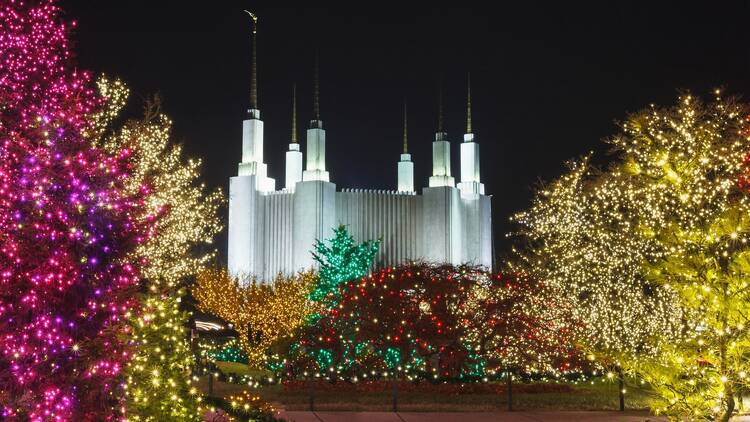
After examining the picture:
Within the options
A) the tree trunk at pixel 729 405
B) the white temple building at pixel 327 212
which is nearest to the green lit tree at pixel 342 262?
the white temple building at pixel 327 212

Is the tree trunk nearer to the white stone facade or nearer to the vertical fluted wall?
the white stone facade

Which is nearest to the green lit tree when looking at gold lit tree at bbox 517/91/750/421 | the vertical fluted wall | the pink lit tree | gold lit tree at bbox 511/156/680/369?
gold lit tree at bbox 517/91/750/421

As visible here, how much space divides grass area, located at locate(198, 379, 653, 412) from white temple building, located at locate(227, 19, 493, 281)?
29170 mm

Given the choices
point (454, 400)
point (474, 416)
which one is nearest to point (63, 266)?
point (474, 416)

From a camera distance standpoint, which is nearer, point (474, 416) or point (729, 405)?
point (729, 405)

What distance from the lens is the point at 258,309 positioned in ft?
115

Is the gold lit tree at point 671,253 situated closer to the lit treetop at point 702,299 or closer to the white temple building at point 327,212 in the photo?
the lit treetop at point 702,299

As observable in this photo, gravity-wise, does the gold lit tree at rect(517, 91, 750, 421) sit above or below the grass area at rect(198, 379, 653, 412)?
above

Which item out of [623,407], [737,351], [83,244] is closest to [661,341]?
[737,351]

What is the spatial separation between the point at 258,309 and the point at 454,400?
681 inches

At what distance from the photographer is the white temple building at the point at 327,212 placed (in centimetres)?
5059

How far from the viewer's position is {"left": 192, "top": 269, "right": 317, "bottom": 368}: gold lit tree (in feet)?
109

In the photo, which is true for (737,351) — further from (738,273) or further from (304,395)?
(304,395)

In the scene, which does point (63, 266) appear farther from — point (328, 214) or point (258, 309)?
point (328, 214)
